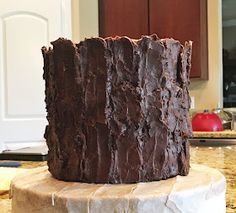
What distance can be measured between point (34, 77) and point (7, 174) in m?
2.08

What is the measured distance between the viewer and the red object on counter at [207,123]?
2797 mm

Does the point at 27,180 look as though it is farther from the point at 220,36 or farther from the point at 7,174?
the point at 220,36

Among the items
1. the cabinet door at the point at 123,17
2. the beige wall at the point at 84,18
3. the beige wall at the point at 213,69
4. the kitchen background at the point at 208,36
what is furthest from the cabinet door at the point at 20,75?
the beige wall at the point at 213,69

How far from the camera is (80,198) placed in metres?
0.54

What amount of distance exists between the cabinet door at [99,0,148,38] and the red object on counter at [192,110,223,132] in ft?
3.38

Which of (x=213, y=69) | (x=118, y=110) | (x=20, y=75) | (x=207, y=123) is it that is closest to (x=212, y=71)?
(x=213, y=69)

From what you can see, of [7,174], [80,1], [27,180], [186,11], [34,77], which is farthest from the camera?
[80,1]

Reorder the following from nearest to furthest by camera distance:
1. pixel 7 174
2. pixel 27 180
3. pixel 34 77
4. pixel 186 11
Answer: pixel 27 180 → pixel 7 174 → pixel 34 77 → pixel 186 11

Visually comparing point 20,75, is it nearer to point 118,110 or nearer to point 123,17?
point 123,17

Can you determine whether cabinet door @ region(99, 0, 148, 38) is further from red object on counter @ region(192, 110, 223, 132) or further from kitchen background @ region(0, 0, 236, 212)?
red object on counter @ region(192, 110, 223, 132)

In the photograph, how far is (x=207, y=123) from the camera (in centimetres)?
282

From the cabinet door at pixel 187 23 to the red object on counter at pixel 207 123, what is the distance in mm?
620


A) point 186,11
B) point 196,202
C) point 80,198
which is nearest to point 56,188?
point 80,198

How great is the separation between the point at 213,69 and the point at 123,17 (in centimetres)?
85
